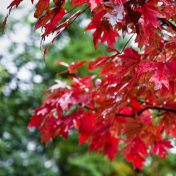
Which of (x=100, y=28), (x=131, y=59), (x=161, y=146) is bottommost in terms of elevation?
(x=161, y=146)

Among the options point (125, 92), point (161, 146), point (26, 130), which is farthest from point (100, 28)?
point (26, 130)

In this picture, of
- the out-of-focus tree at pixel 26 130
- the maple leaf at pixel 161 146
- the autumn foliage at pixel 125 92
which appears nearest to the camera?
the autumn foliage at pixel 125 92

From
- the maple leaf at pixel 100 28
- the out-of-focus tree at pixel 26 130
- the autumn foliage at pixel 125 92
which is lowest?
the out-of-focus tree at pixel 26 130

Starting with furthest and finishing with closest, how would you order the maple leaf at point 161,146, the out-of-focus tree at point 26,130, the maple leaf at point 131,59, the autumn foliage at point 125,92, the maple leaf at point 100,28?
the out-of-focus tree at point 26,130, the maple leaf at point 161,146, the maple leaf at point 131,59, the autumn foliage at point 125,92, the maple leaf at point 100,28

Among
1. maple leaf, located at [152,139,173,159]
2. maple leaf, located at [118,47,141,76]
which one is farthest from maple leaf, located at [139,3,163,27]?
maple leaf, located at [152,139,173,159]

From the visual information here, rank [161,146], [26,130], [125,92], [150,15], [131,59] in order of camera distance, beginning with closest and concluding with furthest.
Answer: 1. [150,15]
2. [131,59]
3. [125,92]
4. [161,146]
5. [26,130]

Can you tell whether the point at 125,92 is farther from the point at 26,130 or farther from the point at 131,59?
the point at 26,130

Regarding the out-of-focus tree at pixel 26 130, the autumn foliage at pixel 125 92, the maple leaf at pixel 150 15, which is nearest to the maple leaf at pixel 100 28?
the autumn foliage at pixel 125 92

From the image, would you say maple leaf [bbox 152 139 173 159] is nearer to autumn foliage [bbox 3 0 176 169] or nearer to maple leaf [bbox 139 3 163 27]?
autumn foliage [bbox 3 0 176 169]

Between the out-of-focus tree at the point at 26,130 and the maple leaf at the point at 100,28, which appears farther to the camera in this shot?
the out-of-focus tree at the point at 26,130

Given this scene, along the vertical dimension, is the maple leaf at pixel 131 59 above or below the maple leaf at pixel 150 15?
below

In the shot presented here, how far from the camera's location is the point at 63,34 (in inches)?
215

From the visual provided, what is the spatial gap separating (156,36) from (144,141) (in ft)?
2.35

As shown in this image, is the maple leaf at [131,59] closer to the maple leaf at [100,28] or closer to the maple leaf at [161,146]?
the maple leaf at [100,28]
